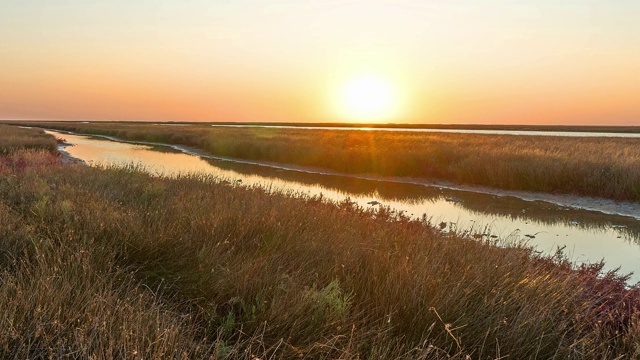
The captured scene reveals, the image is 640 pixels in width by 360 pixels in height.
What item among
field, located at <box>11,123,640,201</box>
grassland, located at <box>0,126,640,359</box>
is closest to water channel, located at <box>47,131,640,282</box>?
field, located at <box>11,123,640,201</box>

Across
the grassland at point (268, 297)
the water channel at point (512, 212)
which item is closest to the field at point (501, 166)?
the water channel at point (512, 212)

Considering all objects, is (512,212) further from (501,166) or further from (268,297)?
(268,297)

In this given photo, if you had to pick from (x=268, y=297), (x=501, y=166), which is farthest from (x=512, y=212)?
(x=268, y=297)

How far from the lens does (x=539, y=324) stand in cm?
352

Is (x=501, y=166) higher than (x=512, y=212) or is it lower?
higher

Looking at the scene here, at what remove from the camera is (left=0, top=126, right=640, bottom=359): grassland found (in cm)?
259

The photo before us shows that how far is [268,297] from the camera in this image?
11.1ft

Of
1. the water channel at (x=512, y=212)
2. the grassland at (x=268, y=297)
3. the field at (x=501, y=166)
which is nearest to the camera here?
the grassland at (x=268, y=297)

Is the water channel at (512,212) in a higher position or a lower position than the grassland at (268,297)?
lower

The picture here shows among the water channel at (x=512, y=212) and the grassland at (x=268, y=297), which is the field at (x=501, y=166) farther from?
the grassland at (x=268, y=297)

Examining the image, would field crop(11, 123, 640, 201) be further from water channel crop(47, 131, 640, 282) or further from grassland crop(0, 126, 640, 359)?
grassland crop(0, 126, 640, 359)

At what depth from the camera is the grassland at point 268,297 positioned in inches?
102

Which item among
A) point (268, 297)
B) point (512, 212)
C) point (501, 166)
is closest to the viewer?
point (268, 297)

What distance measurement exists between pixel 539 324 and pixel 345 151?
Answer: 887 inches
